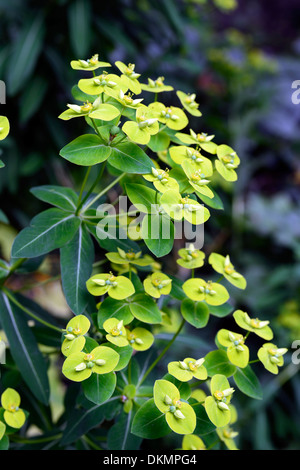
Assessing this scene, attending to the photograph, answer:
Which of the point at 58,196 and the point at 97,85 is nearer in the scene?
the point at 97,85

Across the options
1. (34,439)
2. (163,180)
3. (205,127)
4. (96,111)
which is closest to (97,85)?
(96,111)

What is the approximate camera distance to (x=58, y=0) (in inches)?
70.0

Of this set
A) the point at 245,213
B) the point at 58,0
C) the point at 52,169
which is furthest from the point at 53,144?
the point at 245,213

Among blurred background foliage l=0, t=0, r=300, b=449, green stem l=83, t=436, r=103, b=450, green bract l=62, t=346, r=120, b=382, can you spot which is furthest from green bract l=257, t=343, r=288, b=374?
blurred background foliage l=0, t=0, r=300, b=449

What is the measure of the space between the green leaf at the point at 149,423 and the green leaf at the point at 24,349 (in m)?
0.22

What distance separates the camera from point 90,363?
0.54 metres

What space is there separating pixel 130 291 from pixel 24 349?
271mm

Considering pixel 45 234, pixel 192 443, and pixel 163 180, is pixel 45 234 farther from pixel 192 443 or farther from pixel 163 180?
pixel 192 443

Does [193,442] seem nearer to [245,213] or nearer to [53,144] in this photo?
[53,144]

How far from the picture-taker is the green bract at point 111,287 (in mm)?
613

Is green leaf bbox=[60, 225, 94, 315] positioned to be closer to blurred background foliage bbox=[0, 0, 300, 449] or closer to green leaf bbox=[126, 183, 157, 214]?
green leaf bbox=[126, 183, 157, 214]

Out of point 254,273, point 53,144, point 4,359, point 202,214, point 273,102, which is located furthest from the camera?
point 273,102

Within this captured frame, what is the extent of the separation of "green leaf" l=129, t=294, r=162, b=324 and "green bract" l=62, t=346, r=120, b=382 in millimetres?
81

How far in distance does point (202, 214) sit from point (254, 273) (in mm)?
1667
